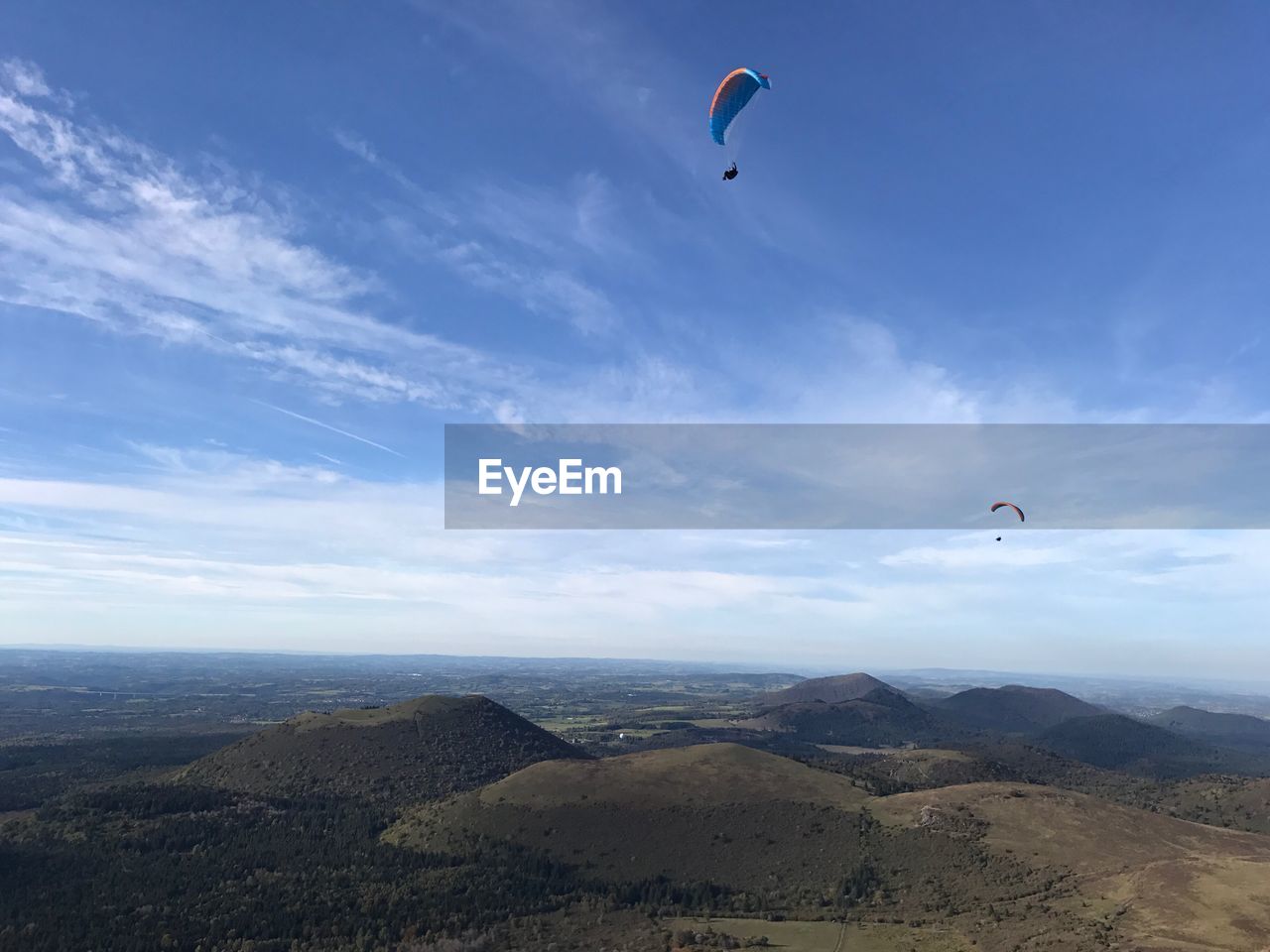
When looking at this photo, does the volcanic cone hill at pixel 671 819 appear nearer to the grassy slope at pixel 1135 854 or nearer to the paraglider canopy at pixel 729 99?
the grassy slope at pixel 1135 854

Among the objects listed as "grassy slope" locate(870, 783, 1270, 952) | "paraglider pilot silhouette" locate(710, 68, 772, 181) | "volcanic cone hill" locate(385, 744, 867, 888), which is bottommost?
"volcanic cone hill" locate(385, 744, 867, 888)

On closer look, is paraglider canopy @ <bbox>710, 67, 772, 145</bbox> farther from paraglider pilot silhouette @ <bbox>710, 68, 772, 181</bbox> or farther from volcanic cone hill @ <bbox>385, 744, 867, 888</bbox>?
volcanic cone hill @ <bbox>385, 744, 867, 888</bbox>

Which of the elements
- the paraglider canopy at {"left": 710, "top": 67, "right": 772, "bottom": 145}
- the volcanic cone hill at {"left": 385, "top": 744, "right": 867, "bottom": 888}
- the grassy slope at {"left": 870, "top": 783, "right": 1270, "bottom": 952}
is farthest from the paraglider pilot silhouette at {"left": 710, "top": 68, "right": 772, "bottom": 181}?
the volcanic cone hill at {"left": 385, "top": 744, "right": 867, "bottom": 888}

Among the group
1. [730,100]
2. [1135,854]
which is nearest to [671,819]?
[1135,854]

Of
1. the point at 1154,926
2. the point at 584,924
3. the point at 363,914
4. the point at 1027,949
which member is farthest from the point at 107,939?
the point at 1154,926

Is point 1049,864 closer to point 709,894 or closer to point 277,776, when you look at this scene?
point 709,894

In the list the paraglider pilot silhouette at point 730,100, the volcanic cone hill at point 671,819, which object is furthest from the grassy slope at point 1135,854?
the paraglider pilot silhouette at point 730,100

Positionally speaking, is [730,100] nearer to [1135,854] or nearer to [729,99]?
[729,99]

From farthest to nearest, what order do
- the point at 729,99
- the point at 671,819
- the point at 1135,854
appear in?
the point at 671,819 → the point at 1135,854 → the point at 729,99
